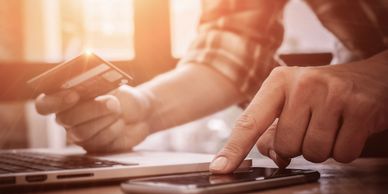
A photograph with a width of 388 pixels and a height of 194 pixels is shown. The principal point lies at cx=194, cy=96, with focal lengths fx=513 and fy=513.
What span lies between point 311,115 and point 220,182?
20cm

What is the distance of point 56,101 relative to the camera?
77cm

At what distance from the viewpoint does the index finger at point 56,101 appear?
762 millimetres

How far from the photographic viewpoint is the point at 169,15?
148 cm

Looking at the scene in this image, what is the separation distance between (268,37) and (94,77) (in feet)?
2.30

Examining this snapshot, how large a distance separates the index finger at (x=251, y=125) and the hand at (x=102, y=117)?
0.32m

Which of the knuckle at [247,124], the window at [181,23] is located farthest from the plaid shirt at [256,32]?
the knuckle at [247,124]

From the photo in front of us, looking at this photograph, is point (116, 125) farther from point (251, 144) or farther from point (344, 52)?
point (344, 52)

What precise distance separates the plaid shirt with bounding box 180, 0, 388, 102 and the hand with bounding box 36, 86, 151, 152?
1.00ft

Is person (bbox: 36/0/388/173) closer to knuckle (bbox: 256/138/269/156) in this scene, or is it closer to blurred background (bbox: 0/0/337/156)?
knuckle (bbox: 256/138/269/156)

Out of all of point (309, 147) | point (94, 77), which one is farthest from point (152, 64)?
point (309, 147)

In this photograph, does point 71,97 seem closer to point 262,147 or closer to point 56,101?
point 56,101

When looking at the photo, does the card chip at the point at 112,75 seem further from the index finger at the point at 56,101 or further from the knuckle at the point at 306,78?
the knuckle at the point at 306,78

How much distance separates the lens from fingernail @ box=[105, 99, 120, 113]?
0.85 m

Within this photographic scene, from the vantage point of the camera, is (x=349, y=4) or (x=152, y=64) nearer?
(x=349, y=4)
